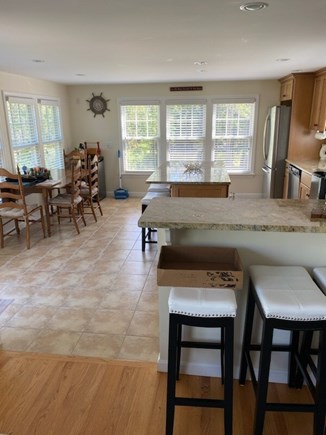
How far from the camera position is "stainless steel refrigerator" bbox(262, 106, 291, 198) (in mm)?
5219

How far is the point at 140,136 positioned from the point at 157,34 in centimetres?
409

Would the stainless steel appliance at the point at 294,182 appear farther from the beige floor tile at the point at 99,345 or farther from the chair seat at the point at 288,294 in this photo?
the beige floor tile at the point at 99,345

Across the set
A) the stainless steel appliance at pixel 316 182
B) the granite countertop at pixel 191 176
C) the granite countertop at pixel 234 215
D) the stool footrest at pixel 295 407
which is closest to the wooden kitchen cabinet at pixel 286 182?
the stainless steel appliance at pixel 316 182

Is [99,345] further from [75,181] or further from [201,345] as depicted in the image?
[75,181]

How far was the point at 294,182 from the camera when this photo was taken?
15.9 ft

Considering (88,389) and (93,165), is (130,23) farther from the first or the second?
(93,165)

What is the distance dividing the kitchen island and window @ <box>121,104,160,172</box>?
15.5 feet

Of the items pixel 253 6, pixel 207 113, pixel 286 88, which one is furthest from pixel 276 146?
pixel 253 6

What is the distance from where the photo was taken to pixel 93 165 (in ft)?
17.3

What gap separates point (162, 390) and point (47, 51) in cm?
300

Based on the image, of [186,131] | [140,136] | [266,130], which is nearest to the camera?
[266,130]

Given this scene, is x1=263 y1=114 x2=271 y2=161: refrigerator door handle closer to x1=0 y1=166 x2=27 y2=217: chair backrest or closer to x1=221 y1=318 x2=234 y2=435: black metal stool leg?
x1=0 y1=166 x2=27 y2=217: chair backrest

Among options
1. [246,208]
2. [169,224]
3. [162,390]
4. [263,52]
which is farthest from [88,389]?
[263,52]

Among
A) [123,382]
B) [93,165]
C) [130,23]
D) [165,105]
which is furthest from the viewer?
[165,105]
